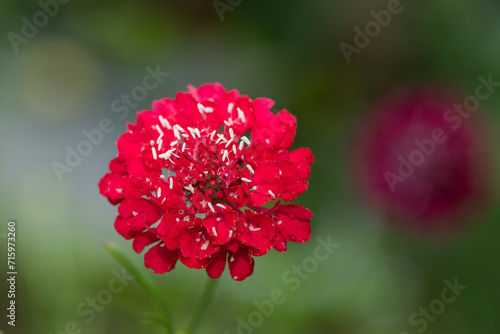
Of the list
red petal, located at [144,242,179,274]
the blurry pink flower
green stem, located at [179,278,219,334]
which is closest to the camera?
red petal, located at [144,242,179,274]

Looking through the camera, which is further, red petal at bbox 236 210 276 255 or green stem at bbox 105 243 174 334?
green stem at bbox 105 243 174 334

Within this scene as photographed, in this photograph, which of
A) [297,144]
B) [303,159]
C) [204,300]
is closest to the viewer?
[303,159]

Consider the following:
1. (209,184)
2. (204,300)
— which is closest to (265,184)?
(209,184)

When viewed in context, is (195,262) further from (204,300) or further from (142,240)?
(204,300)

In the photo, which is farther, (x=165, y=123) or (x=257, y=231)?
(x=165, y=123)

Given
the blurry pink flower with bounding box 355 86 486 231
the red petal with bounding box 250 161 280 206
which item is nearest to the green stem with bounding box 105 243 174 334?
the red petal with bounding box 250 161 280 206

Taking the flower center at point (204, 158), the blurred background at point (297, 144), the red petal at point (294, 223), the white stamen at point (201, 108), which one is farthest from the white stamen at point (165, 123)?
the blurred background at point (297, 144)

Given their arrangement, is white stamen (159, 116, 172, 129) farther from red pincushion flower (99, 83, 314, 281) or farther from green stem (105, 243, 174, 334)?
green stem (105, 243, 174, 334)
